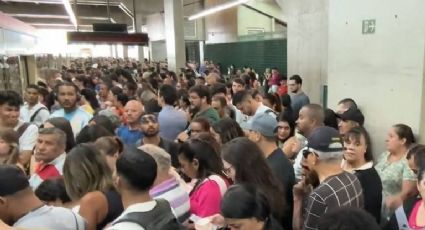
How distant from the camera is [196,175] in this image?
3.09 m

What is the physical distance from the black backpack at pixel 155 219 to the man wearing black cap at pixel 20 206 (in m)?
0.43

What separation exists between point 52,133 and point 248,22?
1867cm

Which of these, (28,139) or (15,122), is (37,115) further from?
(28,139)

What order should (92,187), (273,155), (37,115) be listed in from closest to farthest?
(92,187), (273,155), (37,115)

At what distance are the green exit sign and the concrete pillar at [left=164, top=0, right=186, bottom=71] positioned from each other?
983 cm

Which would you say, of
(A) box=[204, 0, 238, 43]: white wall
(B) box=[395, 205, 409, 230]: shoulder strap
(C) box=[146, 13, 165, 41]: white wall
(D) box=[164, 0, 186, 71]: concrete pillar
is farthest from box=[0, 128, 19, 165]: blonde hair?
(C) box=[146, 13, 165, 41]: white wall

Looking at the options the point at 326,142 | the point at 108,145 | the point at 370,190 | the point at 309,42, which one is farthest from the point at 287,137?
the point at 309,42

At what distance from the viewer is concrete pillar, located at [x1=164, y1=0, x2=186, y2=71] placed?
14.3 m

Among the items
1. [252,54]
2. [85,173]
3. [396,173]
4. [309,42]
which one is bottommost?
[396,173]

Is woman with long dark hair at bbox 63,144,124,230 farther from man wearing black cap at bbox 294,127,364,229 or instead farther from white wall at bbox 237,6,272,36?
white wall at bbox 237,6,272,36

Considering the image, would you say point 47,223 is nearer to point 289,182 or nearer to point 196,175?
point 196,175

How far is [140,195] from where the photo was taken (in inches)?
87.4

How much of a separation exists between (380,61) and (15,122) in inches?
170

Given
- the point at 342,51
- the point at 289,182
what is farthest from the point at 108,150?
the point at 342,51
